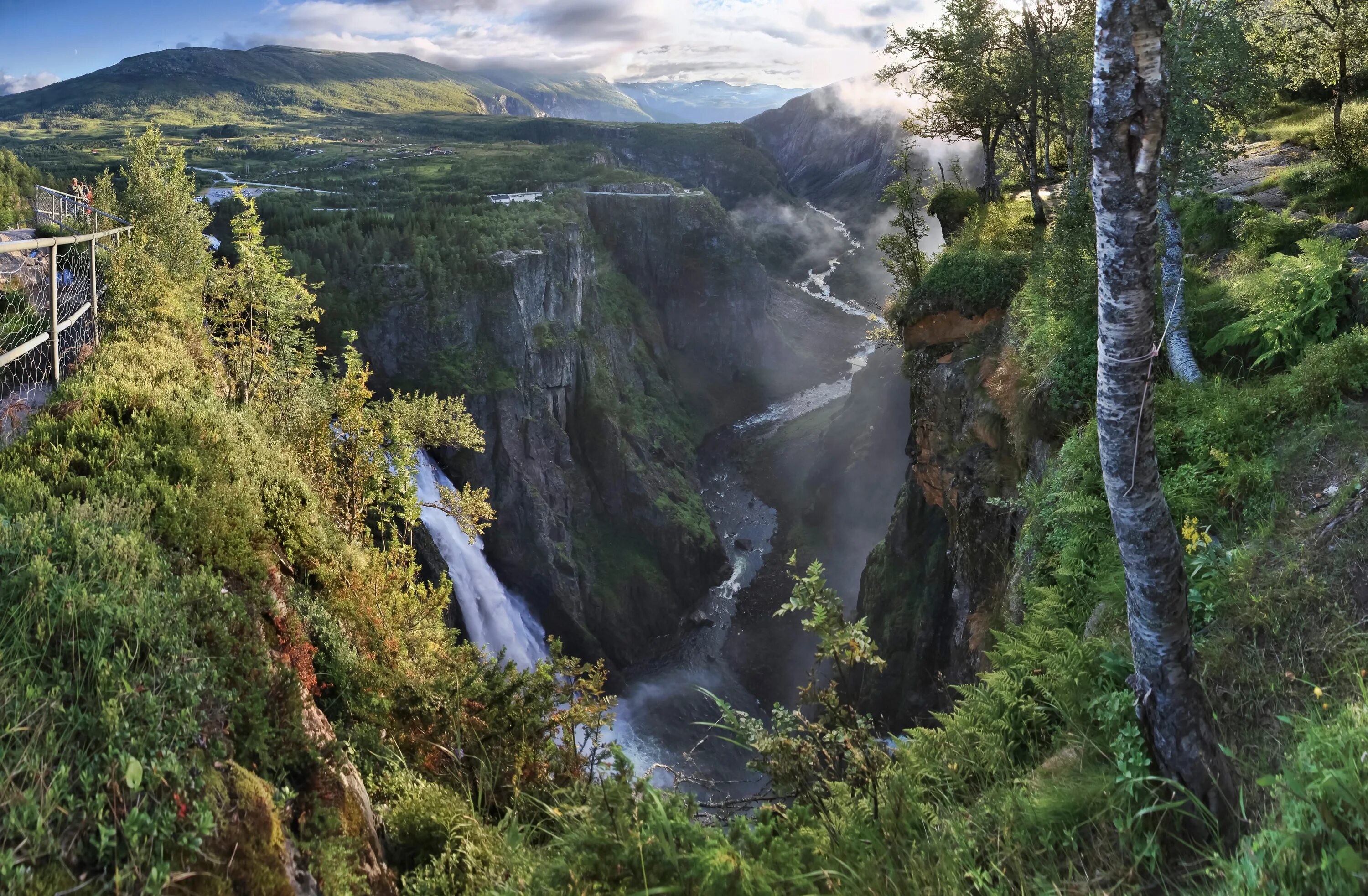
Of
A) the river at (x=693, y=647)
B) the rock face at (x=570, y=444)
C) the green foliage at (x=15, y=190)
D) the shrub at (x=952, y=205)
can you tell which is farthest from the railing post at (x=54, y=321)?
the rock face at (x=570, y=444)

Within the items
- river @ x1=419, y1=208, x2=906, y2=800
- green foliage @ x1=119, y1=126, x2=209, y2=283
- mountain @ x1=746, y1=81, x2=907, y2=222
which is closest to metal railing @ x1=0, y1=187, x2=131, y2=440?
green foliage @ x1=119, y1=126, x2=209, y2=283

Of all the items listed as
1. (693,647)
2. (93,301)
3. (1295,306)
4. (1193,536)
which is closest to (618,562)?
(693,647)

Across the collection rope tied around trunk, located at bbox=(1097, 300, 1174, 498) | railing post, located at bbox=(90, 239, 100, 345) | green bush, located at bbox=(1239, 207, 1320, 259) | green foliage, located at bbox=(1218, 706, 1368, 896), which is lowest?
green foliage, located at bbox=(1218, 706, 1368, 896)

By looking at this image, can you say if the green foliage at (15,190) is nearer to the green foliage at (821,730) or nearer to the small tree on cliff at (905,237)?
the green foliage at (821,730)

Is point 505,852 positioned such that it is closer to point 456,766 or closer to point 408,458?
point 456,766

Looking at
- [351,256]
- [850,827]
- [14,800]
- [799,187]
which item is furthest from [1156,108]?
[799,187]

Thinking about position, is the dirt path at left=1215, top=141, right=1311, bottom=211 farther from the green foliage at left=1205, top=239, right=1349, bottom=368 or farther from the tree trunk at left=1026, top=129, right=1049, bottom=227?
the green foliage at left=1205, top=239, right=1349, bottom=368
